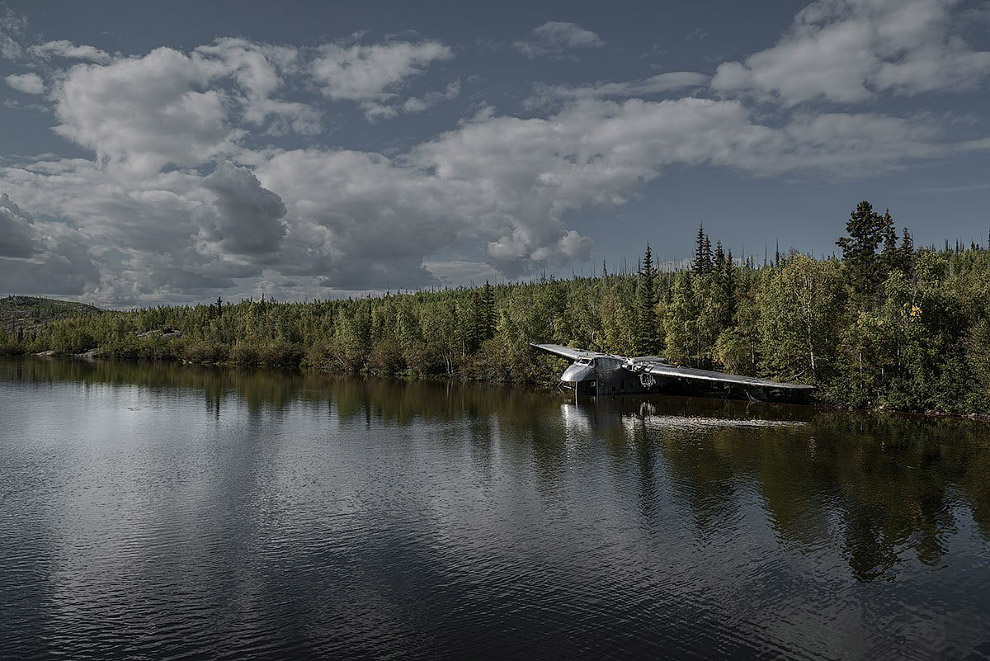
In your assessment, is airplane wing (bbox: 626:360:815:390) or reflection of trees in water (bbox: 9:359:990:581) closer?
reflection of trees in water (bbox: 9:359:990:581)

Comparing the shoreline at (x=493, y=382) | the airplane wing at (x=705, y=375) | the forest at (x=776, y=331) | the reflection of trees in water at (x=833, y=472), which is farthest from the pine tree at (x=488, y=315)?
the reflection of trees in water at (x=833, y=472)

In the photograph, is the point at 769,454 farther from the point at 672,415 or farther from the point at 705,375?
the point at 705,375

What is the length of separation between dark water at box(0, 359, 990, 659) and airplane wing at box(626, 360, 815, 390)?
17.6 m

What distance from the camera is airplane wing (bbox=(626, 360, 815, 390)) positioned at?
229 feet

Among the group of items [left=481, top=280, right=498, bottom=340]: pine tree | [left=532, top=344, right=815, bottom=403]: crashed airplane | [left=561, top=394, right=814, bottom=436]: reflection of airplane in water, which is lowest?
[left=561, top=394, right=814, bottom=436]: reflection of airplane in water

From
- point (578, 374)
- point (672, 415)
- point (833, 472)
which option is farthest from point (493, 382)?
point (833, 472)

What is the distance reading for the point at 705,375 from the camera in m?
73.9

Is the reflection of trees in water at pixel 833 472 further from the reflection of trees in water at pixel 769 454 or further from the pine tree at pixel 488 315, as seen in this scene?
the pine tree at pixel 488 315

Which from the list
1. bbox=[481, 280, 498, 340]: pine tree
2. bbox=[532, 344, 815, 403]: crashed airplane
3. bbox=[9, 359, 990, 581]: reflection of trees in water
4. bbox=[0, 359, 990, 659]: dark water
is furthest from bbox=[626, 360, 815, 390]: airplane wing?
bbox=[481, 280, 498, 340]: pine tree

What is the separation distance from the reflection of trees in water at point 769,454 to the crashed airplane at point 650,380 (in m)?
3.91

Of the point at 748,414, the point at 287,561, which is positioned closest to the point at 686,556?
the point at 287,561

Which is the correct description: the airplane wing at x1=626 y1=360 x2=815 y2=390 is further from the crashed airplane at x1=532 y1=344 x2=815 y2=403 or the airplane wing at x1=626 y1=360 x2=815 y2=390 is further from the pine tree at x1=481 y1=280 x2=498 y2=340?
the pine tree at x1=481 y1=280 x2=498 y2=340

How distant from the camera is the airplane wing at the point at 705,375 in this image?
69.8m

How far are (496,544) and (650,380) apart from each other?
6200cm
